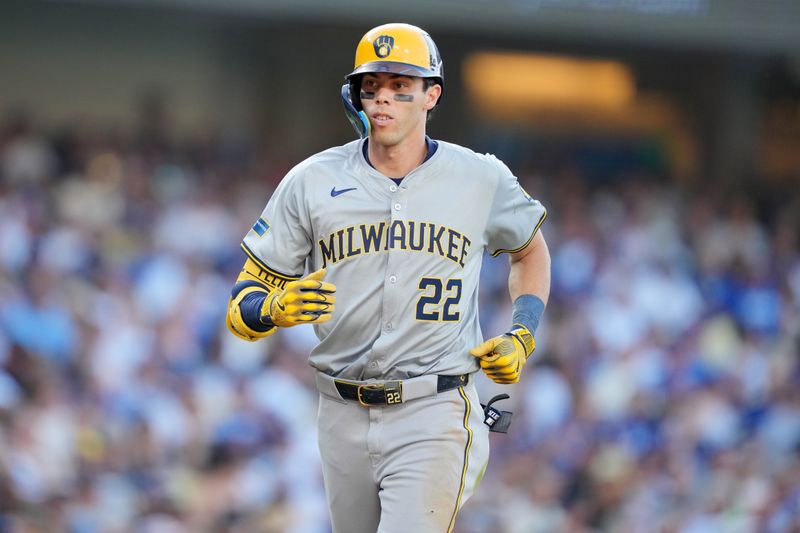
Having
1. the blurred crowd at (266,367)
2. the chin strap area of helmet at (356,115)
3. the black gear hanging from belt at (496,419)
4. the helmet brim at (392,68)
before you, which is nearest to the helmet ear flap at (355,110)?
the chin strap area of helmet at (356,115)

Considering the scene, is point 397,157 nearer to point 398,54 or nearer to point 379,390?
point 398,54

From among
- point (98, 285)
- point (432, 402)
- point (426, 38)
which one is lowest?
point (98, 285)

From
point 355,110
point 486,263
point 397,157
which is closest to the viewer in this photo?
point 397,157

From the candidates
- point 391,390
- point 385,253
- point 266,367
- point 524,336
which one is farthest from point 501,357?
point 266,367

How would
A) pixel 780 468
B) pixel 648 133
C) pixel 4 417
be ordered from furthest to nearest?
pixel 648 133, pixel 780 468, pixel 4 417

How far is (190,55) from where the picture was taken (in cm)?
1274

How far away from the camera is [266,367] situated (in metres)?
8.74

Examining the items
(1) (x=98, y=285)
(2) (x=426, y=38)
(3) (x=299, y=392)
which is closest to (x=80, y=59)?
(1) (x=98, y=285)

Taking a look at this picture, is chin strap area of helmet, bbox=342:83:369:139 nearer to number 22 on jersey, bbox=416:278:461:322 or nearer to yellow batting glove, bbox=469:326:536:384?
number 22 on jersey, bbox=416:278:461:322

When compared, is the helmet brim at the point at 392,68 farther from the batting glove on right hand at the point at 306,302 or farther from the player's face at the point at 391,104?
the batting glove on right hand at the point at 306,302

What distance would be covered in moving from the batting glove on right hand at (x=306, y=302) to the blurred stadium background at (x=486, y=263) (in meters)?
4.28

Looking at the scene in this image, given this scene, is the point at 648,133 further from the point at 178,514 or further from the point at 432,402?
the point at 432,402

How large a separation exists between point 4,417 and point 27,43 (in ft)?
18.5

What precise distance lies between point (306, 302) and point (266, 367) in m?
5.48
